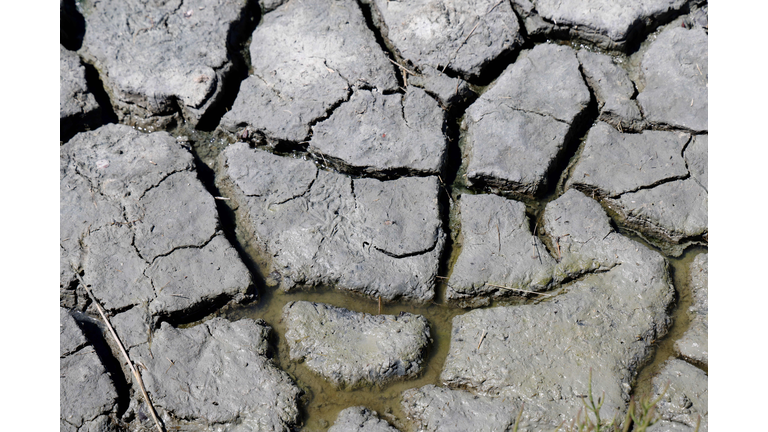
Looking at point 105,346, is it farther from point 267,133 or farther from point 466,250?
point 466,250

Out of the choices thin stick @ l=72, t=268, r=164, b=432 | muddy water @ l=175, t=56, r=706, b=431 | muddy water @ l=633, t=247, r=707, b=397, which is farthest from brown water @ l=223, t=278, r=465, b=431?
muddy water @ l=633, t=247, r=707, b=397

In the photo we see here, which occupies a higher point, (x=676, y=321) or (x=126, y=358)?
(x=676, y=321)

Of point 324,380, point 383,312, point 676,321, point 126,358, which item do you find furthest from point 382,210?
point 676,321

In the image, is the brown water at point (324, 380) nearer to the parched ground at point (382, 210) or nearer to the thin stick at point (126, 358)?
the parched ground at point (382, 210)

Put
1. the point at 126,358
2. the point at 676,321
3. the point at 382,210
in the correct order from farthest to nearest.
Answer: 1. the point at 382,210
2. the point at 676,321
3. the point at 126,358

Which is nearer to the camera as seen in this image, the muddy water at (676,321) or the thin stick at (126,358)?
the thin stick at (126,358)

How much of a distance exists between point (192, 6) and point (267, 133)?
1.03 metres

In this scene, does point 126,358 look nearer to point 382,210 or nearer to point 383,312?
point 383,312

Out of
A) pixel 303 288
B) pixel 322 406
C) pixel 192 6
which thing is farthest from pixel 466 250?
pixel 192 6

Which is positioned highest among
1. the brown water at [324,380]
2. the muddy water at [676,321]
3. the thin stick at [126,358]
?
the muddy water at [676,321]

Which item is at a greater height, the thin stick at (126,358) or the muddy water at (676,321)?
the muddy water at (676,321)

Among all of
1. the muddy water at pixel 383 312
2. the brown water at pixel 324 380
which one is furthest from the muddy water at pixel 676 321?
the brown water at pixel 324 380

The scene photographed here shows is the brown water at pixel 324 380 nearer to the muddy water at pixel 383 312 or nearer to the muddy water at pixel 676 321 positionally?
the muddy water at pixel 383 312

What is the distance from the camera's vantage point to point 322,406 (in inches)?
88.4
